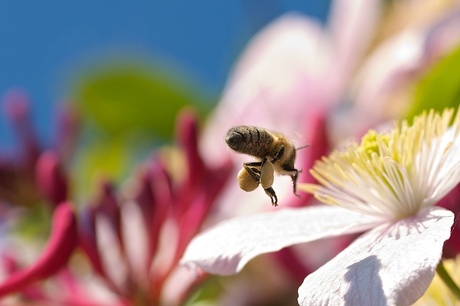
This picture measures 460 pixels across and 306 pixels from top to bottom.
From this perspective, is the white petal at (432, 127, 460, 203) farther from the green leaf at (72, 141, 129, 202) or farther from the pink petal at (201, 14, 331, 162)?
the green leaf at (72, 141, 129, 202)

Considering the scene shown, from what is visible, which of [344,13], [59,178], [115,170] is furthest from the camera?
[115,170]

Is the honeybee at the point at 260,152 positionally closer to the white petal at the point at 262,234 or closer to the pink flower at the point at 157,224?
the white petal at the point at 262,234

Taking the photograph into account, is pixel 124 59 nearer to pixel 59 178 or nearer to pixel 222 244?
pixel 59 178

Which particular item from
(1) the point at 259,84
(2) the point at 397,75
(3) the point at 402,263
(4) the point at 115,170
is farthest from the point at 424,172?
(4) the point at 115,170

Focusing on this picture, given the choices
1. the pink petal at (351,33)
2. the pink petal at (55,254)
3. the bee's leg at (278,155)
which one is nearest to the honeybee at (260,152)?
the bee's leg at (278,155)

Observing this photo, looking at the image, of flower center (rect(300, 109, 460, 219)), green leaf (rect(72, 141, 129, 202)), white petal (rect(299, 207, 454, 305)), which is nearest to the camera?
white petal (rect(299, 207, 454, 305))

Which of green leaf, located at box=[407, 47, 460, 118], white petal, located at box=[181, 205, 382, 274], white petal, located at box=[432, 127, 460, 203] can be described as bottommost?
white petal, located at box=[181, 205, 382, 274]

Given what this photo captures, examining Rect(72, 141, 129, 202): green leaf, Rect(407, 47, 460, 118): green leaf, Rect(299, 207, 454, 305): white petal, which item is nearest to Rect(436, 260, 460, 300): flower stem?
Rect(299, 207, 454, 305): white petal
